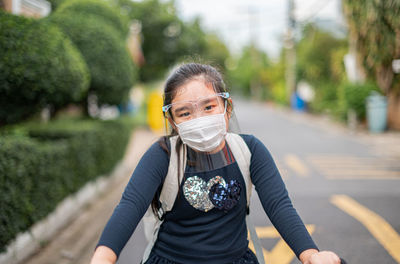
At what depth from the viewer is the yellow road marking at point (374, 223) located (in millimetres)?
3602

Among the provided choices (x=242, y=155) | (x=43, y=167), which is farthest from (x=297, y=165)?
(x=242, y=155)

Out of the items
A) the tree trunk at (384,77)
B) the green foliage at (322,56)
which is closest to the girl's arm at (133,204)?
the tree trunk at (384,77)

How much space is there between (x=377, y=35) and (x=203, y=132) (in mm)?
12073

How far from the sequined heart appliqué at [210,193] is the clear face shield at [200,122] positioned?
65mm

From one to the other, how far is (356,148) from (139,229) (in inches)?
302

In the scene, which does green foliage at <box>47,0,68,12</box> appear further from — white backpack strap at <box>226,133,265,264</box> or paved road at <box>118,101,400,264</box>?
white backpack strap at <box>226,133,265,264</box>

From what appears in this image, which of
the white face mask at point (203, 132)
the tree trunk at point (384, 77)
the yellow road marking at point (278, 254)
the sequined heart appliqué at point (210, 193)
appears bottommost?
the yellow road marking at point (278, 254)

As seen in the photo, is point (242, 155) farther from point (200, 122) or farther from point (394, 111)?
point (394, 111)

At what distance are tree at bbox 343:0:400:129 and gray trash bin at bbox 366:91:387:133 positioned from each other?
639 mm

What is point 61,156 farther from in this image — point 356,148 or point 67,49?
point 356,148

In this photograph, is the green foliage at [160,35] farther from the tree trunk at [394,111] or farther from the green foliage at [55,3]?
the green foliage at [55,3]

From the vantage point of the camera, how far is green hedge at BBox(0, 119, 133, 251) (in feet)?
10.6

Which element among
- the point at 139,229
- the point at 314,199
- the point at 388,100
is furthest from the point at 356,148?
the point at 139,229

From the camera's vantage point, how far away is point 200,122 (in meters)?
1.68
